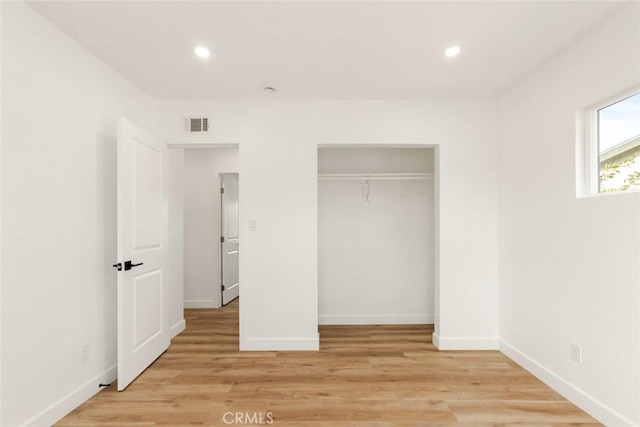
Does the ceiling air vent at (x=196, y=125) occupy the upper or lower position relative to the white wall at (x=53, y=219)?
upper

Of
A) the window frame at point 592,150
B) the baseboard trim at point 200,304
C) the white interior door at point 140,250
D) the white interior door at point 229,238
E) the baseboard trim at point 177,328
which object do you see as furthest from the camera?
the white interior door at point 229,238

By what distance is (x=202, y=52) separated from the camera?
2344 mm

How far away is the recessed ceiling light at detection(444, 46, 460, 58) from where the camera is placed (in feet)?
7.51

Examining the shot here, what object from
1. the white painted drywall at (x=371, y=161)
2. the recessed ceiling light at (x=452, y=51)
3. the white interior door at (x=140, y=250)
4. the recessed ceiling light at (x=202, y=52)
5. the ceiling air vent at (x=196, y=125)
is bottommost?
the white interior door at (x=140, y=250)

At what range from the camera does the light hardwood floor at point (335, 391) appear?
2.08 metres

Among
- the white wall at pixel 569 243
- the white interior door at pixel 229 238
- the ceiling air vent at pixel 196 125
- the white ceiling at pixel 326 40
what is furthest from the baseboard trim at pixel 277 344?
the white ceiling at pixel 326 40

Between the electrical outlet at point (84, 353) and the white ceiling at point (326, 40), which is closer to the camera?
the white ceiling at point (326, 40)

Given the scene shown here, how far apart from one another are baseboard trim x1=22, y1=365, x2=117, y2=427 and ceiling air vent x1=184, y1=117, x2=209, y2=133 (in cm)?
228

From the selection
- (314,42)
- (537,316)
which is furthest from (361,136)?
(537,316)

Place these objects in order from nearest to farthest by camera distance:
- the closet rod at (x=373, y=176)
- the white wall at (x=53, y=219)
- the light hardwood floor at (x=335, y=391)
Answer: the white wall at (x=53, y=219)
the light hardwood floor at (x=335, y=391)
the closet rod at (x=373, y=176)

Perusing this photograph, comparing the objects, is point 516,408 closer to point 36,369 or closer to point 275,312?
point 275,312

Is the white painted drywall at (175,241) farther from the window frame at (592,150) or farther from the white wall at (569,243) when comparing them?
the window frame at (592,150)

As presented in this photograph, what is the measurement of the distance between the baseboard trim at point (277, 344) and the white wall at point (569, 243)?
6.37 ft

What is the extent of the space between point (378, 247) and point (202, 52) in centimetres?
290
